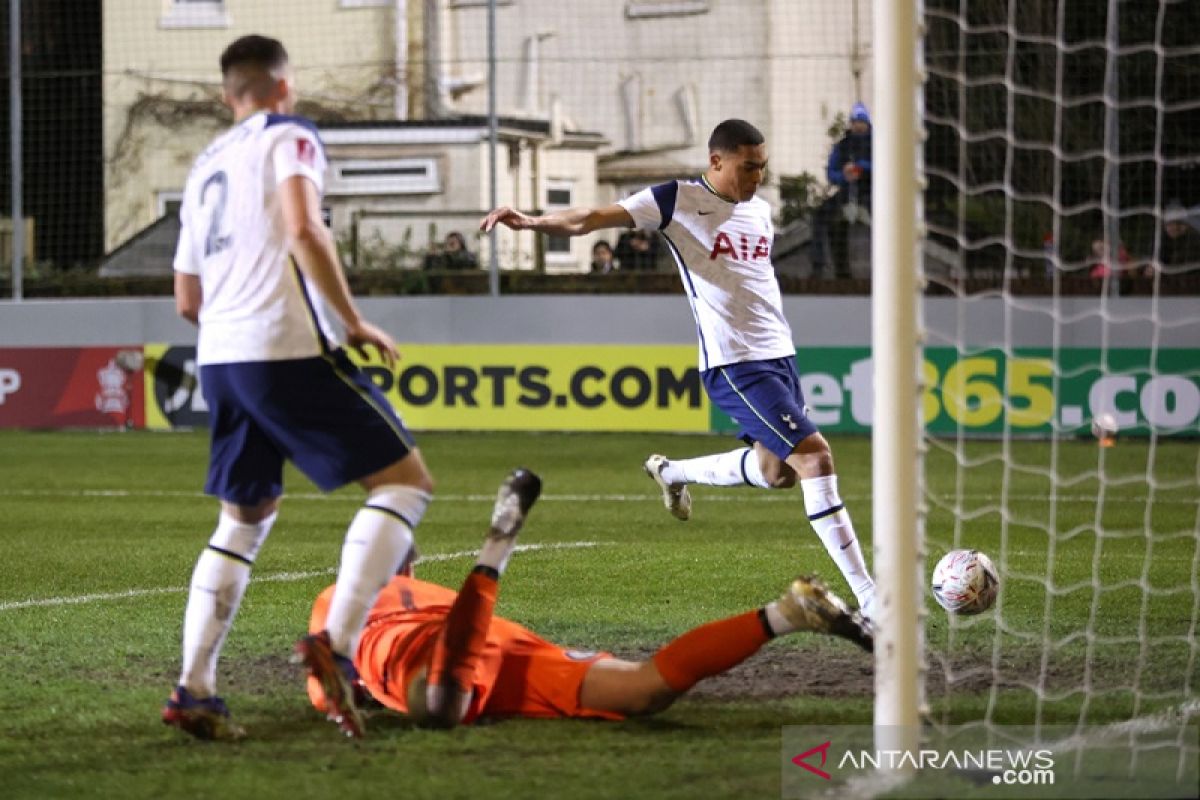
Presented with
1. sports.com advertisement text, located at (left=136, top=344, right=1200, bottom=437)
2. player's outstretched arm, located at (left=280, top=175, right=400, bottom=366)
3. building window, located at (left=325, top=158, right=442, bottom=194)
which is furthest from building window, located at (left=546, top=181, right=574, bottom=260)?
player's outstretched arm, located at (left=280, top=175, right=400, bottom=366)

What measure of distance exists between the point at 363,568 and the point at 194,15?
65.6ft

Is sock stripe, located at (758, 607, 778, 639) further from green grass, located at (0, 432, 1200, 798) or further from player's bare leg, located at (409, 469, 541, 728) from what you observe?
player's bare leg, located at (409, 469, 541, 728)

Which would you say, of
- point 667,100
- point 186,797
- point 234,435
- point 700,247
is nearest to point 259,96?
point 234,435

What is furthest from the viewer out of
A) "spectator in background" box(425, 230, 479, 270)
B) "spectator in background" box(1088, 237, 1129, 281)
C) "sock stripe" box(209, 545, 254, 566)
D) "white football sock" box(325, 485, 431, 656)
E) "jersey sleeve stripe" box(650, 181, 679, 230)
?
"spectator in background" box(425, 230, 479, 270)

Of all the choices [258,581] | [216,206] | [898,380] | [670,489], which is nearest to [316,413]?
[216,206]

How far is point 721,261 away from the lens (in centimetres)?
735

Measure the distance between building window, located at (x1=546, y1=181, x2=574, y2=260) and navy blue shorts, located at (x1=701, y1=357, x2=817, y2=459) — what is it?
13.0 meters

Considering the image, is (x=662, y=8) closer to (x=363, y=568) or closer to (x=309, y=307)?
(x=309, y=307)

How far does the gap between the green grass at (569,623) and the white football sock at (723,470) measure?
48 cm

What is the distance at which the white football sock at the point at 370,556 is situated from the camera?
16.0 feet

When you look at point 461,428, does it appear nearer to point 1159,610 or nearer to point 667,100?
point 667,100

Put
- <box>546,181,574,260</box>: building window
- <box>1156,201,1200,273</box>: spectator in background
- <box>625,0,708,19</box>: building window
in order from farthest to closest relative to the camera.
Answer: <box>625,0,708,19</box>: building window
<box>546,181,574,260</box>: building window
<box>1156,201,1200,273</box>: spectator in background

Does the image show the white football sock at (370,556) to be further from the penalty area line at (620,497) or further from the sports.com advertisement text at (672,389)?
the sports.com advertisement text at (672,389)

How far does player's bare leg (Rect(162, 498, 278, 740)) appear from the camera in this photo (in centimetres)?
494
